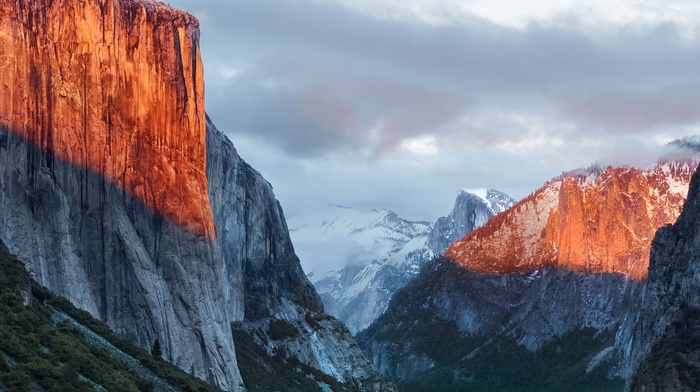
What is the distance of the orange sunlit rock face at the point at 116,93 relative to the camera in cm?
13100

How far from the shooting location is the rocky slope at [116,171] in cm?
12862

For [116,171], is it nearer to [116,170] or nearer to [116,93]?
[116,170]

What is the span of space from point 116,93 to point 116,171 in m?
8.47

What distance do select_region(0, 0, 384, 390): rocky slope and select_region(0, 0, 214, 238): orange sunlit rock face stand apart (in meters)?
0.14

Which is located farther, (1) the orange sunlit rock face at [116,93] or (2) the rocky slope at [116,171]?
(1) the orange sunlit rock face at [116,93]

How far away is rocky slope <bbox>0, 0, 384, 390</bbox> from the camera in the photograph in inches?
5064

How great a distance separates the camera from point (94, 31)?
139250 millimetres

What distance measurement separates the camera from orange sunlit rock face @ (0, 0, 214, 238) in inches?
5157

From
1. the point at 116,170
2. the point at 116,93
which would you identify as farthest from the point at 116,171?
the point at 116,93

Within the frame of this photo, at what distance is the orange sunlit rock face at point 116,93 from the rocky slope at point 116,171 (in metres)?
0.14

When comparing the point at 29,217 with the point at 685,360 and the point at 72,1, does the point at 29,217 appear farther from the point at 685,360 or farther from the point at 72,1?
the point at 685,360

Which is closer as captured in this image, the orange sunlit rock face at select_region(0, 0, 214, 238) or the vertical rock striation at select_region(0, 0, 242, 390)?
the vertical rock striation at select_region(0, 0, 242, 390)

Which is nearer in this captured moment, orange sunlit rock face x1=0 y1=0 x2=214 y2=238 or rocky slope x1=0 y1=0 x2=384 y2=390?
rocky slope x1=0 y1=0 x2=384 y2=390

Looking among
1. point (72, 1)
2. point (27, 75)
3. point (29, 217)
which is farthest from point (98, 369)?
point (72, 1)
